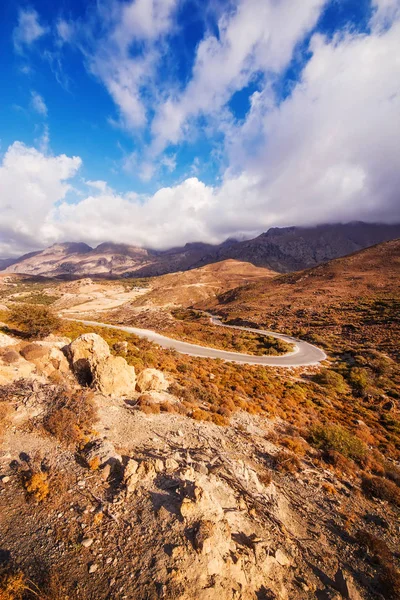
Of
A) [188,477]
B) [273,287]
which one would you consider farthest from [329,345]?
[273,287]

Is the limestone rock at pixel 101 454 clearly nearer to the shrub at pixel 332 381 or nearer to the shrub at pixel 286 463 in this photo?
the shrub at pixel 286 463

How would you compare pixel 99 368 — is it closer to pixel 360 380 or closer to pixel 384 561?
pixel 384 561

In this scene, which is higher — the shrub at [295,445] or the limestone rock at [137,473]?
the limestone rock at [137,473]

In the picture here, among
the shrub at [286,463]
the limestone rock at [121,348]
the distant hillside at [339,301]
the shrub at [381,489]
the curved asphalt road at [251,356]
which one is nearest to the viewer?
the shrub at [381,489]

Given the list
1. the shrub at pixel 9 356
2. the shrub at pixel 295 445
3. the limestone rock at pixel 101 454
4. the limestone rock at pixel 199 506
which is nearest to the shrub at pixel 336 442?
the shrub at pixel 295 445

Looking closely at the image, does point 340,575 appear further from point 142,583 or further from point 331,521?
point 142,583

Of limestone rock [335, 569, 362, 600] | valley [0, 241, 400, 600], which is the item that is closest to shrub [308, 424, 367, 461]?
valley [0, 241, 400, 600]
